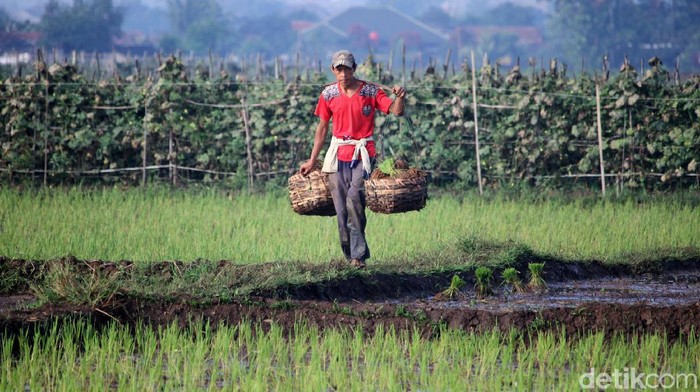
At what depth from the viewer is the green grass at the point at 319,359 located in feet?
19.3

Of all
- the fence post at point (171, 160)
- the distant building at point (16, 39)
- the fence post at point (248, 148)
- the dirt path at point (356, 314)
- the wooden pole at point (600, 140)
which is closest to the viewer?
the dirt path at point (356, 314)

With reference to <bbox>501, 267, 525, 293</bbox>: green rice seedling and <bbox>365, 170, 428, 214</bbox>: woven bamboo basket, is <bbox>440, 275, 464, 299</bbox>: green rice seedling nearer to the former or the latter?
<bbox>501, 267, 525, 293</bbox>: green rice seedling

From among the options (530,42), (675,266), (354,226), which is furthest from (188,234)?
(530,42)

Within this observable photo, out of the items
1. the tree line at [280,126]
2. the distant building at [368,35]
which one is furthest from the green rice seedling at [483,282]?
the distant building at [368,35]

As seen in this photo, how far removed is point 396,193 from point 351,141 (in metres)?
0.52

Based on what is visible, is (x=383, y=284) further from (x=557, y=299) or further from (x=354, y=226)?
(x=557, y=299)

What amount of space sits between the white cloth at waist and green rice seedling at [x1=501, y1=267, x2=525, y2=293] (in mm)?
1265

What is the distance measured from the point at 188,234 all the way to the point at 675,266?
4.34 m

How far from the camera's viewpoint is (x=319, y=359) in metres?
6.25

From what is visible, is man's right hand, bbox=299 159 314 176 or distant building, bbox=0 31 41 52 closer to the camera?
man's right hand, bbox=299 159 314 176

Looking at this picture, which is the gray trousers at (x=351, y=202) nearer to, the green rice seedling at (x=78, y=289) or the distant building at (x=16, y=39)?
the green rice seedling at (x=78, y=289)

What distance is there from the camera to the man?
8.59 m

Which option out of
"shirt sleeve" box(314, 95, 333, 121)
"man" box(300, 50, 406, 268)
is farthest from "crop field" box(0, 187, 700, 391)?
"shirt sleeve" box(314, 95, 333, 121)

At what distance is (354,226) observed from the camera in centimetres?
876
